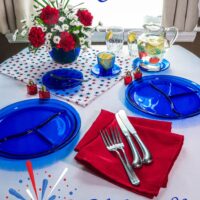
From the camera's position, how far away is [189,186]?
0.77 m

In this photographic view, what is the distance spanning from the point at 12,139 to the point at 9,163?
0.33ft

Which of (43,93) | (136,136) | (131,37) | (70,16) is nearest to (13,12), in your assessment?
(70,16)

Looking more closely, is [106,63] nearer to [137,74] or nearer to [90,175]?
[137,74]

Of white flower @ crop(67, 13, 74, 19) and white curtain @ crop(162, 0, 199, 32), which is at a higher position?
white flower @ crop(67, 13, 74, 19)

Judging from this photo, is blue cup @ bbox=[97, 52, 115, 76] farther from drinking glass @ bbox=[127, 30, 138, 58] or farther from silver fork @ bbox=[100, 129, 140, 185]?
silver fork @ bbox=[100, 129, 140, 185]

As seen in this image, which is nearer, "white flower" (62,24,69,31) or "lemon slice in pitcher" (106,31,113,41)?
"white flower" (62,24,69,31)

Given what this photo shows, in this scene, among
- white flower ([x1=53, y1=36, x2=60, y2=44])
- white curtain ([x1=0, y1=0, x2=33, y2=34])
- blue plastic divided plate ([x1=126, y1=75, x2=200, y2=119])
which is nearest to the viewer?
blue plastic divided plate ([x1=126, y1=75, x2=200, y2=119])

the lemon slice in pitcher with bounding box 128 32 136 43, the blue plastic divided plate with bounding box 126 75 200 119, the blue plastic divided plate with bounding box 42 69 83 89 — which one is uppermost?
the lemon slice in pitcher with bounding box 128 32 136 43

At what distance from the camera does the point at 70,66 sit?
52.9 inches

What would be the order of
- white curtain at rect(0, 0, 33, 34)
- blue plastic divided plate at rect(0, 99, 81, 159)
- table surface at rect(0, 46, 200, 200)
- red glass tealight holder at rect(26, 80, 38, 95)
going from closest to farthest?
1. table surface at rect(0, 46, 200, 200)
2. blue plastic divided plate at rect(0, 99, 81, 159)
3. red glass tealight holder at rect(26, 80, 38, 95)
4. white curtain at rect(0, 0, 33, 34)

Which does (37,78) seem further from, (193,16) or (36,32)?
(193,16)

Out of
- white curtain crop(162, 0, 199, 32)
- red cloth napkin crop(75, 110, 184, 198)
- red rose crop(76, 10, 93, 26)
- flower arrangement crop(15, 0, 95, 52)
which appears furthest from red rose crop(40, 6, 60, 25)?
white curtain crop(162, 0, 199, 32)

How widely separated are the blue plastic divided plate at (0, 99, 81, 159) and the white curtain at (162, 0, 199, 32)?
3.61ft

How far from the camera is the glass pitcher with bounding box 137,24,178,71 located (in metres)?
1.27
